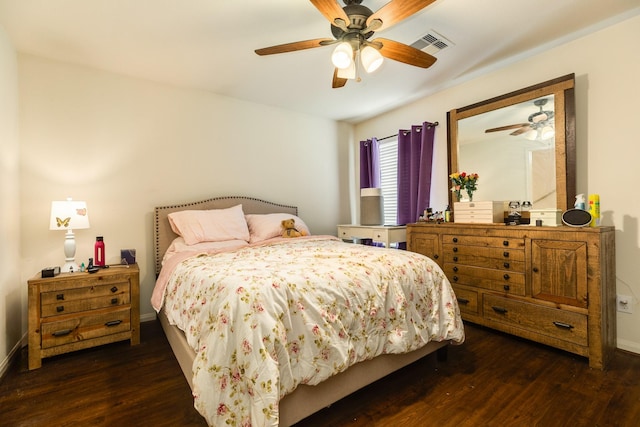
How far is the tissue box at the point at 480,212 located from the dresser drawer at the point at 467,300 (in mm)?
631

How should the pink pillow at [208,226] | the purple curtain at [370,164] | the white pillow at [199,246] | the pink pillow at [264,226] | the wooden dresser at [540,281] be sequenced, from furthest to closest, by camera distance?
the purple curtain at [370,164] → the pink pillow at [264,226] → the pink pillow at [208,226] → the white pillow at [199,246] → the wooden dresser at [540,281]

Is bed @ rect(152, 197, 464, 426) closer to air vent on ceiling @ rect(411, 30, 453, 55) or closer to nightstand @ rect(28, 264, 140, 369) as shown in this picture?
nightstand @ rect(28, 264, 140, 369)

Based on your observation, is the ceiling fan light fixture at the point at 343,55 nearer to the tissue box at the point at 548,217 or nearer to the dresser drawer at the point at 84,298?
the tissue box at the point at 548,217

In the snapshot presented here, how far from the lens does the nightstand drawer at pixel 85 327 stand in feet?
7.00

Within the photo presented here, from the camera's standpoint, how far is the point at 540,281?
2.27 m

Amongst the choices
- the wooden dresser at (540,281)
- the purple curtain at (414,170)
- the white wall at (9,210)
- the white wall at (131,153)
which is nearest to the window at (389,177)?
the purple curtain at (414,170)

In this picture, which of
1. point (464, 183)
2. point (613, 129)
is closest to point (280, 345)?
point (464, 183)

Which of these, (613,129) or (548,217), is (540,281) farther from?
(613,129)

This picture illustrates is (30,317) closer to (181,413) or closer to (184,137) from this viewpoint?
(181,413)

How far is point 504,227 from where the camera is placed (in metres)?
2.45

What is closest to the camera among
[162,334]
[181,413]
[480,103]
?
[181,413]

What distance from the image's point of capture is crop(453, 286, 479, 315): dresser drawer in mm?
2662

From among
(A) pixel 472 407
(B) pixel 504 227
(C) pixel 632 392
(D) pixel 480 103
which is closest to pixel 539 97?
(D) pixel 480 103

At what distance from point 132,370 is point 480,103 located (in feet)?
12.0
